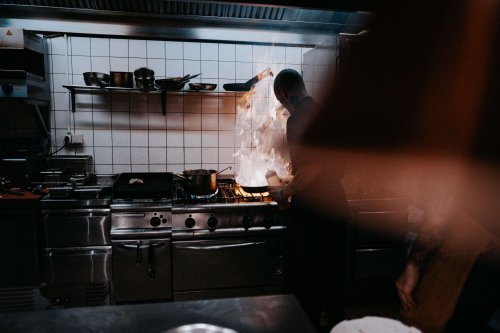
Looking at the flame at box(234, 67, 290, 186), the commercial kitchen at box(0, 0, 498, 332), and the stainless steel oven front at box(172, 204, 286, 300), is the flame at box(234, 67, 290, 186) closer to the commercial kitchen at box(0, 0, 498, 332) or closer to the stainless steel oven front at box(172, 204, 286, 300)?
the commercial kitchen at box(0, 0, 498, 332)

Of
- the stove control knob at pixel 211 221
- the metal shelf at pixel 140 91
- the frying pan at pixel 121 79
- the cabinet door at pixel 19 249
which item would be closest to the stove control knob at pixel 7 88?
the metal shelf at pixel 140 91

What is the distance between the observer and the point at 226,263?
275 centimetres

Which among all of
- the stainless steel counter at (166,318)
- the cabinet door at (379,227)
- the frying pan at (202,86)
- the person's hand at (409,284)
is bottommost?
the cabinet door at (379,227)

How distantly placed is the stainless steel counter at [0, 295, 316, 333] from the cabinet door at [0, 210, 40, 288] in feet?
5.62

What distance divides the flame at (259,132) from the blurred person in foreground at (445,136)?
7.09ft

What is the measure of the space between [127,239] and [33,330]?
171cm

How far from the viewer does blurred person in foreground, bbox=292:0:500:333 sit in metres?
0.97

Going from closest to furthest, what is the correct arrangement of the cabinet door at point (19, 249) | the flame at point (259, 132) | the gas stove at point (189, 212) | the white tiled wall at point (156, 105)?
the cabinet door at point (19, 249) → the gas stove at point (189, 212) → the white tiled wall at point (156, 105) → the flame at point (259, 132)

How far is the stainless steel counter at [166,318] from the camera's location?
3.27 ft

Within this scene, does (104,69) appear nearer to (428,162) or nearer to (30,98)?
(30,98)

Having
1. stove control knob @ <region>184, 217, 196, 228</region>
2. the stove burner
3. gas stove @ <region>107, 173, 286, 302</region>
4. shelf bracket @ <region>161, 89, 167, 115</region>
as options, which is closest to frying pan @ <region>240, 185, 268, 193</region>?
gas stove @ <region>107, 173, 286, 302</region>

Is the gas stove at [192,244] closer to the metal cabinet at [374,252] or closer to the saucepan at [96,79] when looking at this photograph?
the metal cabinet at [374,252]

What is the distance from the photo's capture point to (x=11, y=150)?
3.04m

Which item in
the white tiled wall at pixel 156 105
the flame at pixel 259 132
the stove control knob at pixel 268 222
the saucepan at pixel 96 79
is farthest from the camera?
the flame at pixel 259 132
